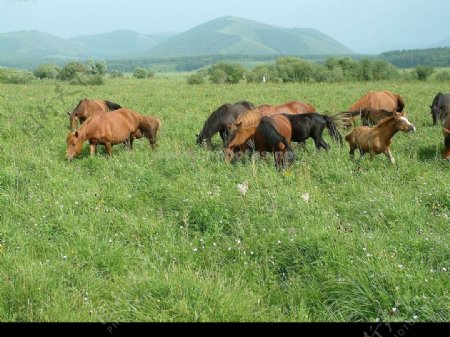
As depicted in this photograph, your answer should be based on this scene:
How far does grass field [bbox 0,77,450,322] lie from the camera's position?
3.98 metres

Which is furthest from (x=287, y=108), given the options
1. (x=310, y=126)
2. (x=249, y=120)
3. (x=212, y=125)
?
(x=249, y=120)

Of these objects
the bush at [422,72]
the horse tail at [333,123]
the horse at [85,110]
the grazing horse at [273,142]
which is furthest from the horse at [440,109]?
the bush at [422,72]

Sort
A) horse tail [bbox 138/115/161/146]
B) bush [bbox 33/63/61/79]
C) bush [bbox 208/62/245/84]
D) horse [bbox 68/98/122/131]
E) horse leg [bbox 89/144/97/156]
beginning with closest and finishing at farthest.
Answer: horse leg [bbox 89/144/97/156] → horse tail [bbox 138/115/161/146] → horse [bbox 68/98/122/131] → bush [bbox 208/62/245/84] → bush [bbox 33/63/61/79]

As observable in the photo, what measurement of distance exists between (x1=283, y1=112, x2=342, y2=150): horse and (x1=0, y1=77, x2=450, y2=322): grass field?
827mm

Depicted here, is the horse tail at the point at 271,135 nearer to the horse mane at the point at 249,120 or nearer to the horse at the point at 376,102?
the horse mane at the point at 249,120

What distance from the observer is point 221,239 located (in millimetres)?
5672

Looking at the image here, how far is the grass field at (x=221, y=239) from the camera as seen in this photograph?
13.1 feet

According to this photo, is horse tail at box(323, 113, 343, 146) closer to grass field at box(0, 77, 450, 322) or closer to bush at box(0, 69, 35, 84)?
grass field at box(0, 77, 450, 322)

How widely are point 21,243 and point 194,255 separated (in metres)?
2.17

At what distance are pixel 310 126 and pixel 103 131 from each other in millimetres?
4828

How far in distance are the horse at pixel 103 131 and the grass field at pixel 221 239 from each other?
62 centimetres

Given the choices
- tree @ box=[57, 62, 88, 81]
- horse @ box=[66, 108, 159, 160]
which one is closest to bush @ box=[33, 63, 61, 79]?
tree @ box=[57, 62, 88, 81]

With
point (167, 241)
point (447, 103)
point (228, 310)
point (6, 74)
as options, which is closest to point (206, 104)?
point (447, 103)

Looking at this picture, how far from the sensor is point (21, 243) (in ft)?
17.7
